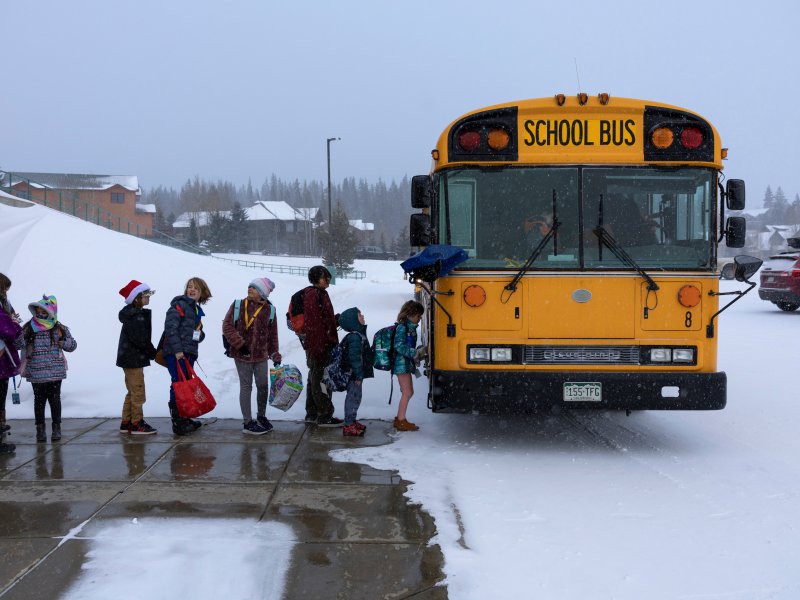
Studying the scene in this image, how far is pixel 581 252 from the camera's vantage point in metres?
6.45

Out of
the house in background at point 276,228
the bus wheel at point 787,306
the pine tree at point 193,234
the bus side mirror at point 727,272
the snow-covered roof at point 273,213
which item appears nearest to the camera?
the bus side mirror at point 727,272

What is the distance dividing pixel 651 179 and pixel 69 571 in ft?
17.5

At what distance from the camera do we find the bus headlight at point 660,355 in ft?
21.0

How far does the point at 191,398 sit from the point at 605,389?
152 inches

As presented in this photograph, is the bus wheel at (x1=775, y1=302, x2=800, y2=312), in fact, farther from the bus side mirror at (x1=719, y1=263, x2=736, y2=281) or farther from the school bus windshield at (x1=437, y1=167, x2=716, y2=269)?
the school bus windshield at (x1=437, y1=167, x2=716, y2=269)

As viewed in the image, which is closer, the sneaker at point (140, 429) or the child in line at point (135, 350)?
the child in line at point (135, 350)

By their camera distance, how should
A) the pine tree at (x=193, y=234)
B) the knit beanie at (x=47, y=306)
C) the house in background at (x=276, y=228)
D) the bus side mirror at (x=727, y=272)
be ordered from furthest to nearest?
the house in background at (x=276, y=228), the pine tree at (x=193, y=234), the knit beanie at (x=47, y=306), the bus side mirror at (x=727, y=272)

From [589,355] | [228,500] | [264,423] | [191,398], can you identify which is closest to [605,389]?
[589,355]

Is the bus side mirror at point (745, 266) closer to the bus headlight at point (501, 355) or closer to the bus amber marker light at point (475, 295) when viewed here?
the bus headlight at point (501, 355)

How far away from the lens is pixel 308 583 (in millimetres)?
3967

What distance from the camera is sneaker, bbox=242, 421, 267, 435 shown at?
24.5 feet

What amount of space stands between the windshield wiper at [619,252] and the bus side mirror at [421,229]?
145cm

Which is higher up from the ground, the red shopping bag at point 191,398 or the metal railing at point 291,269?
the metal railing at point 291,269

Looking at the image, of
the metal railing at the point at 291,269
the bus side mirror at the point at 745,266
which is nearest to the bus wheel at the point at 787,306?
the bus side mirror at the point at 745,266
